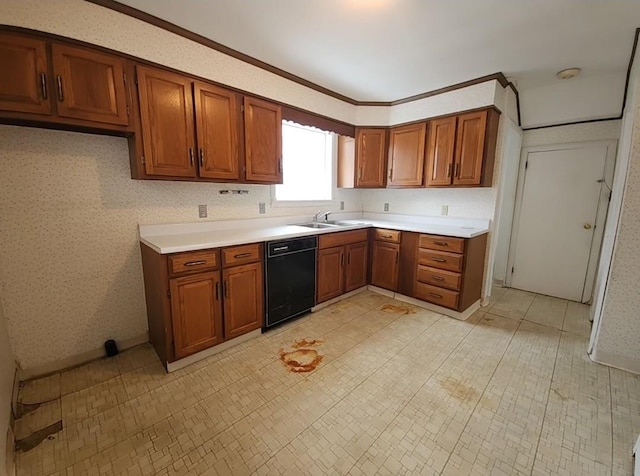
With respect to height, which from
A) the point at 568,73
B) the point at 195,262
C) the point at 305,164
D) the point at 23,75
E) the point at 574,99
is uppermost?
the point at 568,73

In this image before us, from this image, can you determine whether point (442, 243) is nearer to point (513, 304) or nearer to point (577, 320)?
point (513, 304)

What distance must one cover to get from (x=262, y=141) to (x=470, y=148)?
2213mm

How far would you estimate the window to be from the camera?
3264mm

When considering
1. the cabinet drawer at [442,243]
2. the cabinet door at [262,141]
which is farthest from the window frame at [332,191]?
the cabinet drawer at [442,243]

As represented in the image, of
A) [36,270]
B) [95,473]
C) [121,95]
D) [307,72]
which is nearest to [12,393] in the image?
[36,270]

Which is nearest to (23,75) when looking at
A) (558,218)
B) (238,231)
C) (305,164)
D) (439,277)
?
(238,231)

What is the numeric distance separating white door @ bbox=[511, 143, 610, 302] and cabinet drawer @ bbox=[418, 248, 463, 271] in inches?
64.1

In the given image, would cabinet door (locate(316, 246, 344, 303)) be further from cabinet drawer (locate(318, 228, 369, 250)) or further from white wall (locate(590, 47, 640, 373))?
white wall (locate(590, 47, 640, 373))

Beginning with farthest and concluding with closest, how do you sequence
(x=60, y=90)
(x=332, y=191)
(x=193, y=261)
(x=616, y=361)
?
(x=332, y=191) < (x=616, y=361) < (x=193, y=261) < (x=60, y=90)

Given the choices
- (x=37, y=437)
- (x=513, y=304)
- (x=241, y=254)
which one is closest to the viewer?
(x=37, y=437)

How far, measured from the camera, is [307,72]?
9.19 ft

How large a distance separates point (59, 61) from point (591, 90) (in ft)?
15.2

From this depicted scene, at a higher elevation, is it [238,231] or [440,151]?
[440,151]

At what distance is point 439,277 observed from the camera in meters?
2.97
